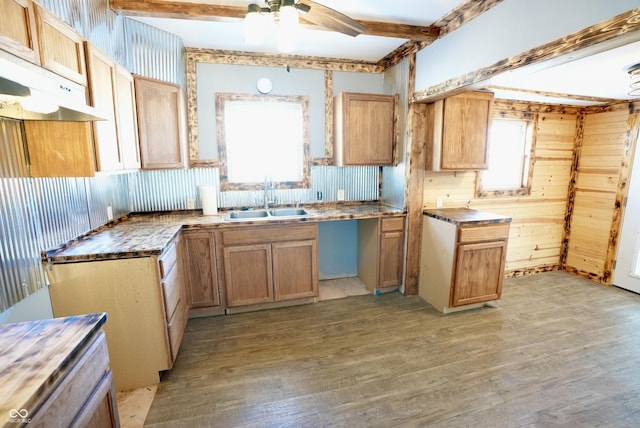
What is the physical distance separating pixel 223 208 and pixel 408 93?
2.32 metres

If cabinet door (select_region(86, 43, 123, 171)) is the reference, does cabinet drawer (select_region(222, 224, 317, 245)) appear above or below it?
below

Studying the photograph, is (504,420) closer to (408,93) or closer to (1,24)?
(408,93)

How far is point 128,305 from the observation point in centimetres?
188

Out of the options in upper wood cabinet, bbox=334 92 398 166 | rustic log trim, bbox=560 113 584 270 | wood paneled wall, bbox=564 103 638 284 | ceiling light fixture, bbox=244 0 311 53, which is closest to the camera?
ceiling light fixture, bbox=244 0 311 53

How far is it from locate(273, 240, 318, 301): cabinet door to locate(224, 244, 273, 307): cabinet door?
0.25 feet

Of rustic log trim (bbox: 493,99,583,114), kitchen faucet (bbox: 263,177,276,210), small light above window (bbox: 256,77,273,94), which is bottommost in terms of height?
kitchen faucet (bbox: 263,177,276,210)

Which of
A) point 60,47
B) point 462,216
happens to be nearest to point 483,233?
point 462,216

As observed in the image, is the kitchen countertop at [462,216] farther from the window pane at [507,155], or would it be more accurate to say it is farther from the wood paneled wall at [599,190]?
the wood paneled wall at [599,190]

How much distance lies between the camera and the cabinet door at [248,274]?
2.78 metres

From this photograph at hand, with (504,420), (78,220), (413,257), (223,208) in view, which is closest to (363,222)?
(413,257)

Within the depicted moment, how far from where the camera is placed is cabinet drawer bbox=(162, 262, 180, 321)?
1.99 metres

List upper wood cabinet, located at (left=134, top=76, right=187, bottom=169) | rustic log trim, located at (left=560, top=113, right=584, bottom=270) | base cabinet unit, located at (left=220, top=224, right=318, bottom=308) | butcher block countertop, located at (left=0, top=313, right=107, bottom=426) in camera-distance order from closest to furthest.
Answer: butcher block countertop, located at (left=0, top=313, right=107, bottom=426), upper wood cabinet, located at (left=134, top=76, right=187, bottom=169), base cabinet unit, located at (left=220, top=224, right=318, bottom=308), rustic log trim, located at (left=560, top=113, right=584, bottom=270)

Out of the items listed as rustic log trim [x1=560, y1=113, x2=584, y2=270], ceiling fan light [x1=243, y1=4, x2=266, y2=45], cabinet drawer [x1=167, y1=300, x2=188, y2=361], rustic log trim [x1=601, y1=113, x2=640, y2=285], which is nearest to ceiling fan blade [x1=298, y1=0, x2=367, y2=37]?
ceiling fan light [x1=243, y1=4, x2=266, y2=45]

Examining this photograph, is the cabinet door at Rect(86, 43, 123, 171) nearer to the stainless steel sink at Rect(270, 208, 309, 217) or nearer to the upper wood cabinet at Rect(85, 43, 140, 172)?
the upper wood cabinet at Rect(85, 43, 140, 172)
